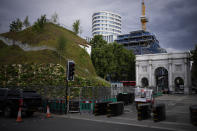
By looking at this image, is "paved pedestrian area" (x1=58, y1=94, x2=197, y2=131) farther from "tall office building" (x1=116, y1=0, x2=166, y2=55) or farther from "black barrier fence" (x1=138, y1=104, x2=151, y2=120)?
"tall office building" (x1=116, y1=0, x2=166, y2=55)

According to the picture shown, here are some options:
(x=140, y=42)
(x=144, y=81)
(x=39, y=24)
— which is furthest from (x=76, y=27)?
(x=140, y=42)

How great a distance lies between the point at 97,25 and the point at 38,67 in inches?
4775

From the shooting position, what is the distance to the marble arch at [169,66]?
2093 inches

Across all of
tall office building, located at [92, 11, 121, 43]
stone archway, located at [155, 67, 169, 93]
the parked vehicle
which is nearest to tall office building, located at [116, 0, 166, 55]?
tall office building, located at [92, 11, 121, 43]

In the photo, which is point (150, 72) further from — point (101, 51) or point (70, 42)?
point (70, 42)

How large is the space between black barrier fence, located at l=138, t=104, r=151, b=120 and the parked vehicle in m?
7.51

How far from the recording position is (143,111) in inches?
496

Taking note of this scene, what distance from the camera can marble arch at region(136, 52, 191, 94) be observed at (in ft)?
174

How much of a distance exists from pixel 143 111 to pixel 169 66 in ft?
155

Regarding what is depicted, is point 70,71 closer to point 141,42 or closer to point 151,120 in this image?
point 151,120

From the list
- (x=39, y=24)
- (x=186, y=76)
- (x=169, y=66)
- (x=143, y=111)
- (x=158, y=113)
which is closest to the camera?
(x=158, y=113)

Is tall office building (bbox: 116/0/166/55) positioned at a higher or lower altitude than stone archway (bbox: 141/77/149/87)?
higher

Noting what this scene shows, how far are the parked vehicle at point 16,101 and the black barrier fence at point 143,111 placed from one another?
751 centimetres

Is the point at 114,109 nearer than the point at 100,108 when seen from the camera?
Yes
